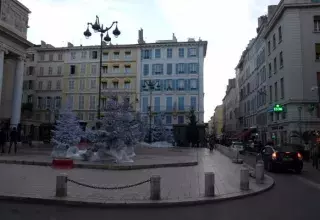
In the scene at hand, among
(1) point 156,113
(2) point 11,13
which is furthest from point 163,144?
(2) point 11,13

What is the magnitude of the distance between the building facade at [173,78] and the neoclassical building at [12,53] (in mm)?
23999

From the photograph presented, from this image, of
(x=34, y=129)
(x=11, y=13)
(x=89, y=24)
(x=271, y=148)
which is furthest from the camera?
(x=34, y=129)

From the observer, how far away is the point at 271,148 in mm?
17906

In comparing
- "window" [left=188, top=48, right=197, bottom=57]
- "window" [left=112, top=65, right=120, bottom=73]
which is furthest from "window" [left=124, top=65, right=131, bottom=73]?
"window" [left=188, top=48, right=197, bottom=57]

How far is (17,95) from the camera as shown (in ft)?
136

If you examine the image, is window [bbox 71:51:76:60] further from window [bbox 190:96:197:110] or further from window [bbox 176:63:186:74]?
window [bbox 190:96:197:110]

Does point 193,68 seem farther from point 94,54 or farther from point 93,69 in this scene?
point 94,54

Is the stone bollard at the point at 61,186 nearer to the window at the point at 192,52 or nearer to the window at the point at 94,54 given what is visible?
the window at the point at 192,52

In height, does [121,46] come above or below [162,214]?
above

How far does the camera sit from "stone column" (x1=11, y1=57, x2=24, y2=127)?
133 feet

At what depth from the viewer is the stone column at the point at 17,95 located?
133 feet

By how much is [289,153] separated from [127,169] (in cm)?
802

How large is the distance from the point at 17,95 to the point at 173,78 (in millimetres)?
28818

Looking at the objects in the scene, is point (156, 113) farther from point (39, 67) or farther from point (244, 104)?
point (39, 67)
